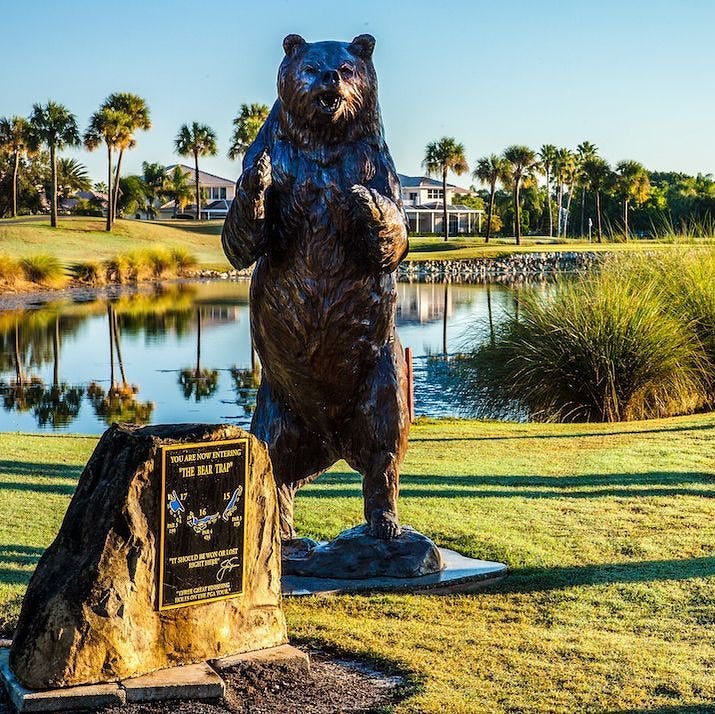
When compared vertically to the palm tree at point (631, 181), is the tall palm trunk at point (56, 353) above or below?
below

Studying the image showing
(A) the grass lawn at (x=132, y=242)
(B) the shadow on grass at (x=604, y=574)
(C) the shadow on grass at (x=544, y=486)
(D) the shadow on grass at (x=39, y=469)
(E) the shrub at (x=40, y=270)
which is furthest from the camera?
(A) the grass lawn at (x=132, y=242)

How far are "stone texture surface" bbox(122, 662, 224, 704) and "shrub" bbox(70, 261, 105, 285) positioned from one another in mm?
38894

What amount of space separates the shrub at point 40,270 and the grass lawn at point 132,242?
5.65 meters

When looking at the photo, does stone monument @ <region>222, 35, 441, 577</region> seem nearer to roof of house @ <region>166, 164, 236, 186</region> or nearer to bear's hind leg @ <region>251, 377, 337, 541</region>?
bear's hind leg @ <region>251, 377, 337, 541</region>

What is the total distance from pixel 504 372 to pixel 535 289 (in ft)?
6.27

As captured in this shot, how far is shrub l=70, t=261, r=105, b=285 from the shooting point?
41.7 meters

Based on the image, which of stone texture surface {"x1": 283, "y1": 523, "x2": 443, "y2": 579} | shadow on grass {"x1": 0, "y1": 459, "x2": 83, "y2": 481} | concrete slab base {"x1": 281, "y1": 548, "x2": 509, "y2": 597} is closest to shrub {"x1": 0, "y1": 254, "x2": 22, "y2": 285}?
shadow on grass {"x1": 0, "y1": 459, "x2": 83, "y2": 481}

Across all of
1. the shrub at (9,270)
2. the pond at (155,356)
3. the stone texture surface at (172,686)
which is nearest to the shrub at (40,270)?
the shrub at (9,270)

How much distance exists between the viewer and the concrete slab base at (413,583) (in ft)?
17.2

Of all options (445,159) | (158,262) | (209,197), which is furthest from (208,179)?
(158,262)

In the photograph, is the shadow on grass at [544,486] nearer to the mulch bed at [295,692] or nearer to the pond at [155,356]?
the mulch bed at [295,692]

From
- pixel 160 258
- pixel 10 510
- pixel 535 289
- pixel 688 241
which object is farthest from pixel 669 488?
pixel 160 258
